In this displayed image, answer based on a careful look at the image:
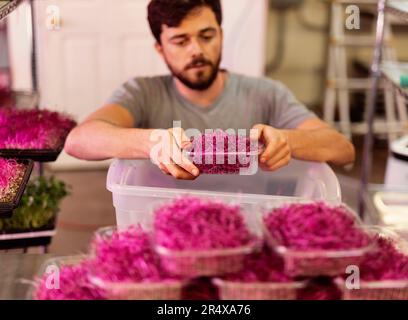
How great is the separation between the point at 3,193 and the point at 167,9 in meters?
0.47

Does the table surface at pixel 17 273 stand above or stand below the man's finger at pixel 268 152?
below

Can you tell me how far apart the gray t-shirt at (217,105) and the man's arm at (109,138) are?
3 cm

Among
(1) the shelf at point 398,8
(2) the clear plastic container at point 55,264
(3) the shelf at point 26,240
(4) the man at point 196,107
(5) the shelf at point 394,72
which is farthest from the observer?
(5) the shelf at point 394,72

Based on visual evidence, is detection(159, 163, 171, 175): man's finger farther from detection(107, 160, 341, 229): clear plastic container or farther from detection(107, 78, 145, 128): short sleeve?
detection(107, 78, 145, 128): short sleeve

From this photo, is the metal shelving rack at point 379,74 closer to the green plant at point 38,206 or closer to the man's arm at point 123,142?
the man's arm at point 123,142

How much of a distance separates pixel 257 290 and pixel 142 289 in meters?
0.15

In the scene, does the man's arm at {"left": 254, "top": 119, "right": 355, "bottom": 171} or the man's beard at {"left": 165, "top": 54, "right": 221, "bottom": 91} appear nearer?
the man's arm at {"left": 254, "top": 119, "right": 355, "bottom": 171}

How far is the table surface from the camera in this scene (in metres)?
0.90

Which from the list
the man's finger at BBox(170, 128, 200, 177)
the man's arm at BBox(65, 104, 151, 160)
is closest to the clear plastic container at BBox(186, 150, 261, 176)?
the man's finger at BBox(170, 128, 200, 177)

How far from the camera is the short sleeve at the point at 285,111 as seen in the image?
4.04 ft

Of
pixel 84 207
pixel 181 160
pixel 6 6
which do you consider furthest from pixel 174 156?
pixel 84 207

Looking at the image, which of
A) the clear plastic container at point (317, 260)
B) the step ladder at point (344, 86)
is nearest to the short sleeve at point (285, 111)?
the clear plastic container at point (317, 260)

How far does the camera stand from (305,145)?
115cm

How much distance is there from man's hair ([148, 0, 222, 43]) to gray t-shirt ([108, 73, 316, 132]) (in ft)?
0.42
